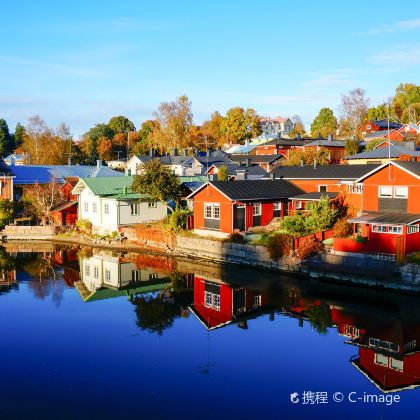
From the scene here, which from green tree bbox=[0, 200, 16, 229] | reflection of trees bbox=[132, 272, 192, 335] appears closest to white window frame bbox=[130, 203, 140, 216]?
green tree bbox=[0, 200, 16, 229]


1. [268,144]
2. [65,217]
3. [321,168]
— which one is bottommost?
[65,217]

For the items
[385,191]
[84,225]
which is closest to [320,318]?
[385,191]

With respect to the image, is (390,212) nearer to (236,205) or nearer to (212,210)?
(236,205)

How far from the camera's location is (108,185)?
44906mm

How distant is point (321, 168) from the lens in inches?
1639

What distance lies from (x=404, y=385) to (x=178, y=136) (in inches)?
2871

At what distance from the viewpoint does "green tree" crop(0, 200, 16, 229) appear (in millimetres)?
45938

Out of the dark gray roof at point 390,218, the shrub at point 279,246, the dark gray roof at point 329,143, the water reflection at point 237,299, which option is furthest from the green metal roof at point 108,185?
the dark gray roof at point 329,143

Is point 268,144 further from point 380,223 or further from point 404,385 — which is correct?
point 404,385

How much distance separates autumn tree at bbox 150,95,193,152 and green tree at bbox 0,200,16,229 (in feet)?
138

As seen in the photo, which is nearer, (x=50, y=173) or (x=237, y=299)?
(x=237, y=299)

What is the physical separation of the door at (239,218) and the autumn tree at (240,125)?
67073mm

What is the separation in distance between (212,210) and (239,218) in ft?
6.91

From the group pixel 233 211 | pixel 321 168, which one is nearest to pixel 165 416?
pixel 233 211
